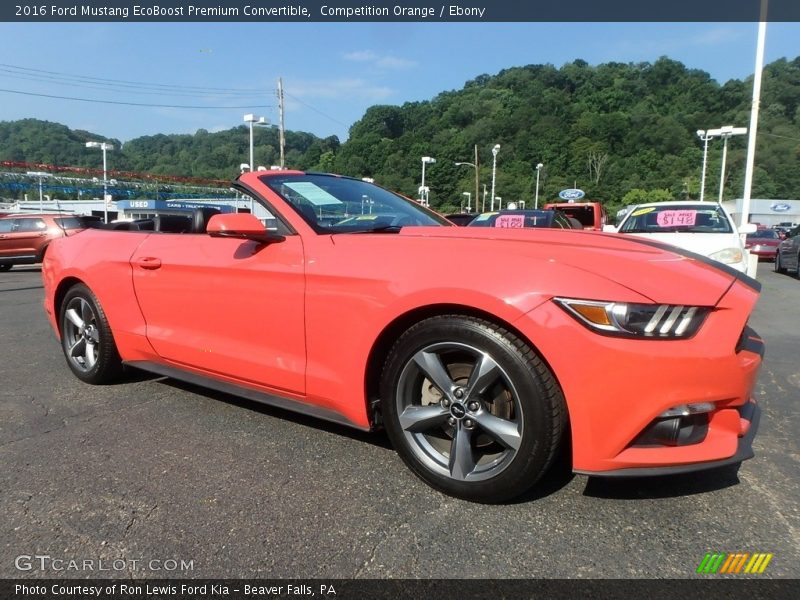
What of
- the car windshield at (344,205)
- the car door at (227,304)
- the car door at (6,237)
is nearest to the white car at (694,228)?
the car windshield at (344,205)

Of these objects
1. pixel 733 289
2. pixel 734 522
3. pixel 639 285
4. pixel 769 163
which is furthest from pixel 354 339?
pixel 769 163

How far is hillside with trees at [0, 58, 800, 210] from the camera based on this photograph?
69.1 meters

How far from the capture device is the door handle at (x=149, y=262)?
3.37 metres

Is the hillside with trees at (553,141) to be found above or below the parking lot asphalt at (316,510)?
above

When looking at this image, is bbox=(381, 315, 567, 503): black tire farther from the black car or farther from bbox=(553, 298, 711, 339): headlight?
the black car

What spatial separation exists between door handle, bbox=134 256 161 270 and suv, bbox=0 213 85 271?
13.8 metres

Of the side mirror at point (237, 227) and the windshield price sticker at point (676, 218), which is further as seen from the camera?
the windshield price sticker at point (676, 218)

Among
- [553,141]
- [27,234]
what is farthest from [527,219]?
[553,141]

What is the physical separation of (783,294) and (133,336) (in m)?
11.0

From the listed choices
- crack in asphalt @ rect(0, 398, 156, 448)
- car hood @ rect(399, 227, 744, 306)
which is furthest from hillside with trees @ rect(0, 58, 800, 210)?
car hood @ rect(399, 227, 744, 306)

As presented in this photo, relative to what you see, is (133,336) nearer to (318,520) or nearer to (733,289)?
(318,520)

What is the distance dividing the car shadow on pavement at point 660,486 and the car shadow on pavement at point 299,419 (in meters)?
1.04

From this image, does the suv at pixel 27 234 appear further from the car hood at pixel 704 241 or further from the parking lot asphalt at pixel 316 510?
the car hood at pixel 704 241

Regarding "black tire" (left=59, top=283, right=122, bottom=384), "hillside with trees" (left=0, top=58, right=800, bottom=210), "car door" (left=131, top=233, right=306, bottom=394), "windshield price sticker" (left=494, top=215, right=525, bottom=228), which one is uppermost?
"hillside with trees" (left=0, top=58, right=800, bottom=210)
